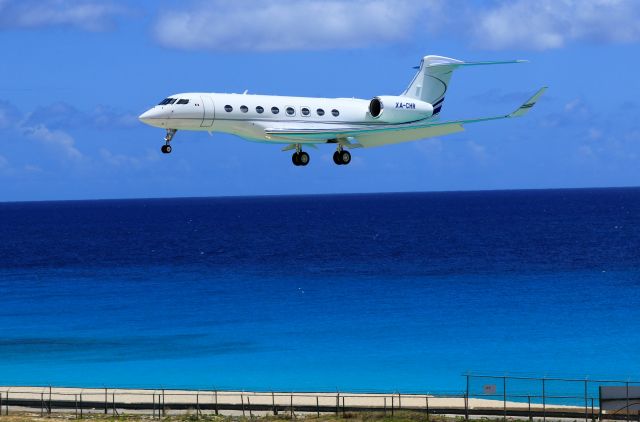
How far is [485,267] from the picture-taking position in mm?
133125

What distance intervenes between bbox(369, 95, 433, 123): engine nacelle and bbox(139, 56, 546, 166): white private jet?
0.04 metres

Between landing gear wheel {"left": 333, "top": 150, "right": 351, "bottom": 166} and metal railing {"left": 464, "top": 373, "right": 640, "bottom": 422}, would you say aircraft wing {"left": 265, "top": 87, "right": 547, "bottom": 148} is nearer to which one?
landing gear wheel {"left": 333, "top": 150, "right": 351, "bottom": 166}

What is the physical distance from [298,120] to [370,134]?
2944mm

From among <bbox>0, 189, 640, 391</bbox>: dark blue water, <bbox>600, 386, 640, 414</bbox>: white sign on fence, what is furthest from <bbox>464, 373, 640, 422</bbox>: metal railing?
<bbox>0, 189, 640, 391</bbox>: dark blue water

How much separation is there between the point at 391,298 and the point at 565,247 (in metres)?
63.4

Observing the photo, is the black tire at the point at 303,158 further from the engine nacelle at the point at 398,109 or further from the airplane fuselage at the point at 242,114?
the engine nacelle at the point at 398,109

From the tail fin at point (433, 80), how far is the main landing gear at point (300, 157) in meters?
11.7

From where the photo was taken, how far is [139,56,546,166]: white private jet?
42.4 m

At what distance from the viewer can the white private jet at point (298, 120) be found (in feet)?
139

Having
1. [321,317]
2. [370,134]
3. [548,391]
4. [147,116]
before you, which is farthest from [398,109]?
[321,317]

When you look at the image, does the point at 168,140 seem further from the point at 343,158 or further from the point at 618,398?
the point at 618,398

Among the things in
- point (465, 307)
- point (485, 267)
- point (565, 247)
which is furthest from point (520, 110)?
point (565, 247)

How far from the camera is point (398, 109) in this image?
49.7 meters

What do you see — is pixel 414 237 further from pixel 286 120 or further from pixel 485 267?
pixel 286 120
